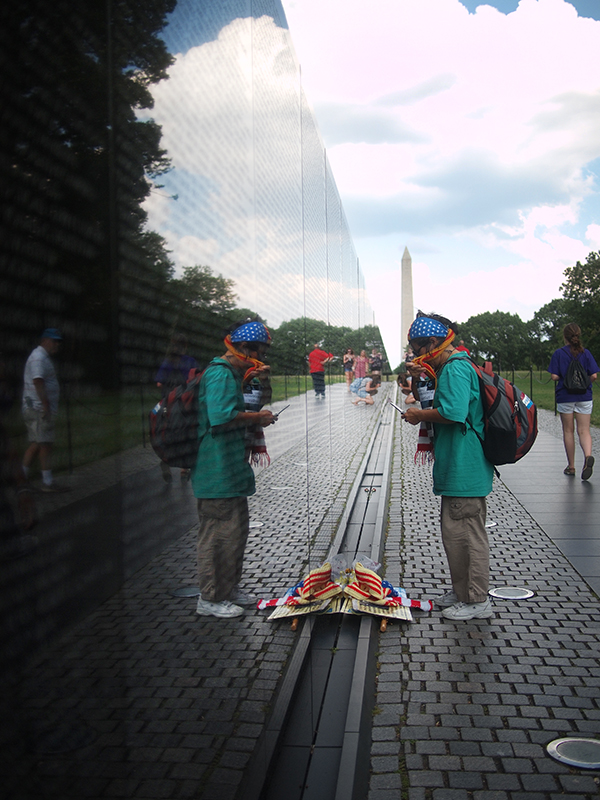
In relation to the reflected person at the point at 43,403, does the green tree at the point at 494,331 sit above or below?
above

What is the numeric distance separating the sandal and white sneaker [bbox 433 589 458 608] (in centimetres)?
485

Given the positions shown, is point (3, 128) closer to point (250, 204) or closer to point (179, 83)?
point (179, 83)

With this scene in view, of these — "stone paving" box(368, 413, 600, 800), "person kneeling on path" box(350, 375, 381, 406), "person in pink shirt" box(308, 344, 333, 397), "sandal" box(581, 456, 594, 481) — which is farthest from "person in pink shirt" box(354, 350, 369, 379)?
"stone paving" box(368, 413, 600, 800)

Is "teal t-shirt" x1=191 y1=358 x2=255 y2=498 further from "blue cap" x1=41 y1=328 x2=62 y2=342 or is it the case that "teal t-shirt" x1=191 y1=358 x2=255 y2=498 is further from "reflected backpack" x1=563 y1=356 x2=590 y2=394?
"reflected backpack" x1=563 y1=356 x2=590 y2=394

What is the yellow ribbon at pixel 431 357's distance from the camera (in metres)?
4.50

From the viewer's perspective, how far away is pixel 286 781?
2615 mm

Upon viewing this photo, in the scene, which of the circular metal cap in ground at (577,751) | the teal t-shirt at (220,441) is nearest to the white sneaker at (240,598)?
the teal t-shirt at (220,441)

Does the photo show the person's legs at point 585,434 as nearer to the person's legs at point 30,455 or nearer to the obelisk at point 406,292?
the person's legs at point 30,455

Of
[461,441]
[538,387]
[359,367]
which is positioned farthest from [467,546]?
[538,387]

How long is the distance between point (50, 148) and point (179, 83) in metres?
0.63

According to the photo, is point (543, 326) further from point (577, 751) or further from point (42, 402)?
point (42, 402)

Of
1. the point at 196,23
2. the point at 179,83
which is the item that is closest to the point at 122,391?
the point at 179,83

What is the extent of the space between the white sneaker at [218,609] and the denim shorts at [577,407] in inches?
282

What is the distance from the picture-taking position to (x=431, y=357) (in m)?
4.50
